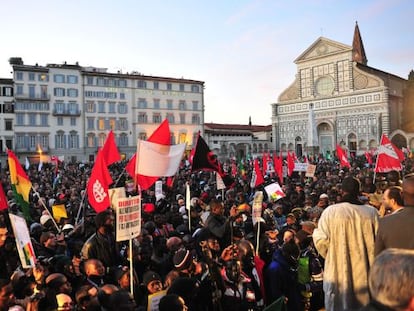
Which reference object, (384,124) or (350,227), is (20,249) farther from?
(384,124)

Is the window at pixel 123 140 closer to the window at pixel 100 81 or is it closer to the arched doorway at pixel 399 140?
the window at pixel 100 81

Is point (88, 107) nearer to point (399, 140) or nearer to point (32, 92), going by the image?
point (32, 92)

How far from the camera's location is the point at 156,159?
8.21m

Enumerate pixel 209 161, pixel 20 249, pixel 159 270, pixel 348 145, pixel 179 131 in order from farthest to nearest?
pixel 179 131 < pixel 348 145 < pixel 209 161 < pixel 159 270 < pixel 20 249

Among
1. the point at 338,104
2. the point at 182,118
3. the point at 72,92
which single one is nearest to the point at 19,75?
the point at 72,92

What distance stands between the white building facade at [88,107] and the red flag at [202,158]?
4833 cm

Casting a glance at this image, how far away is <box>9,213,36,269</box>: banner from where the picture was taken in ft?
15.7

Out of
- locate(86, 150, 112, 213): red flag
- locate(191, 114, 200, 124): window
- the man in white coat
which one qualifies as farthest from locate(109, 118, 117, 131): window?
the man in white coat

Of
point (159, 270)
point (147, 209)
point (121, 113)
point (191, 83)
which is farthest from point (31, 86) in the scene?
point (159, 270)

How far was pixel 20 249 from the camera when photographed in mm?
4801

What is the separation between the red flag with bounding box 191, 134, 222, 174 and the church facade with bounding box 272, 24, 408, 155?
162 feet

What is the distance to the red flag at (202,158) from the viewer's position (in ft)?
29.0

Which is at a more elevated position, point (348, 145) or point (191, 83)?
point (191, 83)

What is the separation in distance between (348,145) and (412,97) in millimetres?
12691
